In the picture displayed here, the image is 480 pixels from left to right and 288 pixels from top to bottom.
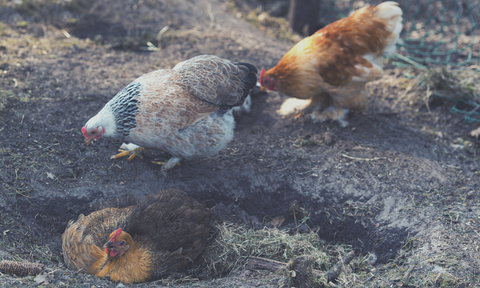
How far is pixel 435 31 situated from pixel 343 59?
4.36m

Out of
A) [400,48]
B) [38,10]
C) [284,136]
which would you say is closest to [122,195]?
[284,136]

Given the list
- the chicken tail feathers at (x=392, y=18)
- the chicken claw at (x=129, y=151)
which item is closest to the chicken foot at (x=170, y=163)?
the chicken claw at (x=129, y=151)

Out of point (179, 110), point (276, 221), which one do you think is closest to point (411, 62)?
point (276, 221)

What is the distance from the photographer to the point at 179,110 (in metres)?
3.39

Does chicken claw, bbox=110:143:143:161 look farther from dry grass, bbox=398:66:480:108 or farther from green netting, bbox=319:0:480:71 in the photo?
green netting, bbox=319:0:480:71

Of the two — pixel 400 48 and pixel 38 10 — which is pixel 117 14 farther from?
pixel 400 48

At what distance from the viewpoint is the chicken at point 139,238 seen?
9.34 ft

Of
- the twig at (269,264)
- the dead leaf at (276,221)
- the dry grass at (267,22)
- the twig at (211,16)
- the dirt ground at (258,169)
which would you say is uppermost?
the twig at (211,16)

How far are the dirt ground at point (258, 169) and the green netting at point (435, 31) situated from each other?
1.21 m

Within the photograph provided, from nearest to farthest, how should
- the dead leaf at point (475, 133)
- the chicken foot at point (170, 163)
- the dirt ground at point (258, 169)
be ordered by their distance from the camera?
the dirt ground at point (258, 169)
the chicken foot at point (170, 163)
the dead leaf at point (475, 133)

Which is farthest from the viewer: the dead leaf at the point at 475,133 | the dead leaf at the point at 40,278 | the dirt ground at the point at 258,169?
the dead leaf at the point at 475,133

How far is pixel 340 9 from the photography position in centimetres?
802

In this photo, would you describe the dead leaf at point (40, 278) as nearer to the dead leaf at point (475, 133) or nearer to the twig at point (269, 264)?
the twig at point (269, 264)

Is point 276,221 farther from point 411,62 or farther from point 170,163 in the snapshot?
point 411,62
